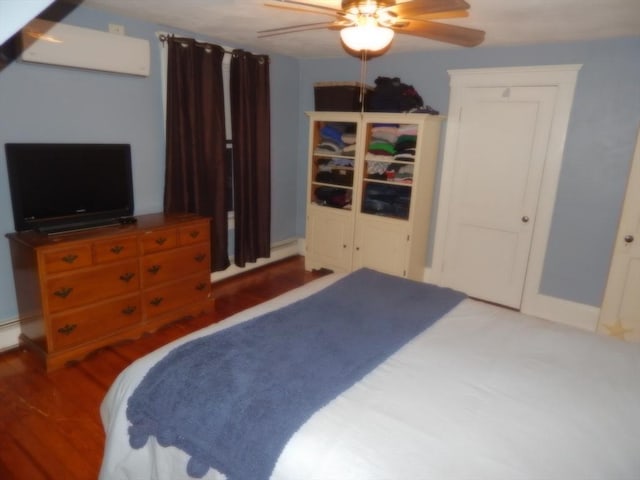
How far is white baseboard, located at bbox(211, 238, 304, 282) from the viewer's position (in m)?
4.23

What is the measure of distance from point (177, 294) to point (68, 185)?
3.50 ft

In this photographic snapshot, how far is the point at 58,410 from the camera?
2264mm

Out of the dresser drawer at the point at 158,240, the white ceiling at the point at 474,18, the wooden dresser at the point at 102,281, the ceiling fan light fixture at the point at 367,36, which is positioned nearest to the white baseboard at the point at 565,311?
the white ceiling at the point at 474,18

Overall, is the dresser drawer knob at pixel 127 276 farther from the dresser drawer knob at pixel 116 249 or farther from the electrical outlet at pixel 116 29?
the electrical outlet at pixel 116 29

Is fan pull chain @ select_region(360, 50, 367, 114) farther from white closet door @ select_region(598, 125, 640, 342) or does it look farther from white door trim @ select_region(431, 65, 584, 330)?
white closet door @ select_region(598, 125, 640, 342)

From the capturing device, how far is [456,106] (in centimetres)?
379

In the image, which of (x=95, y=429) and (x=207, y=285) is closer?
(x=95, y=429)

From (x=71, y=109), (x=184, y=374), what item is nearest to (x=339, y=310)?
(x=184, y=374)

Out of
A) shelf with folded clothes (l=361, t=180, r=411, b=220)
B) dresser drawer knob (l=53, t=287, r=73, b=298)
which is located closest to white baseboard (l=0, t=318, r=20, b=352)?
dresser drawer knob (l=53, t=287, r=73, b=298)

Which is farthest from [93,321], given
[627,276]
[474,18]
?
[627,276]

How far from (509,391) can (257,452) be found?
96cm

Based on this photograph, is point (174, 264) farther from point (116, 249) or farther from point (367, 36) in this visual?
point (367, 36)

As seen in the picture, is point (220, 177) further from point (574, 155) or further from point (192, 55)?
point (574, 155)

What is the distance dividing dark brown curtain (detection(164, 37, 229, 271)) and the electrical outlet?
0.35 meters
